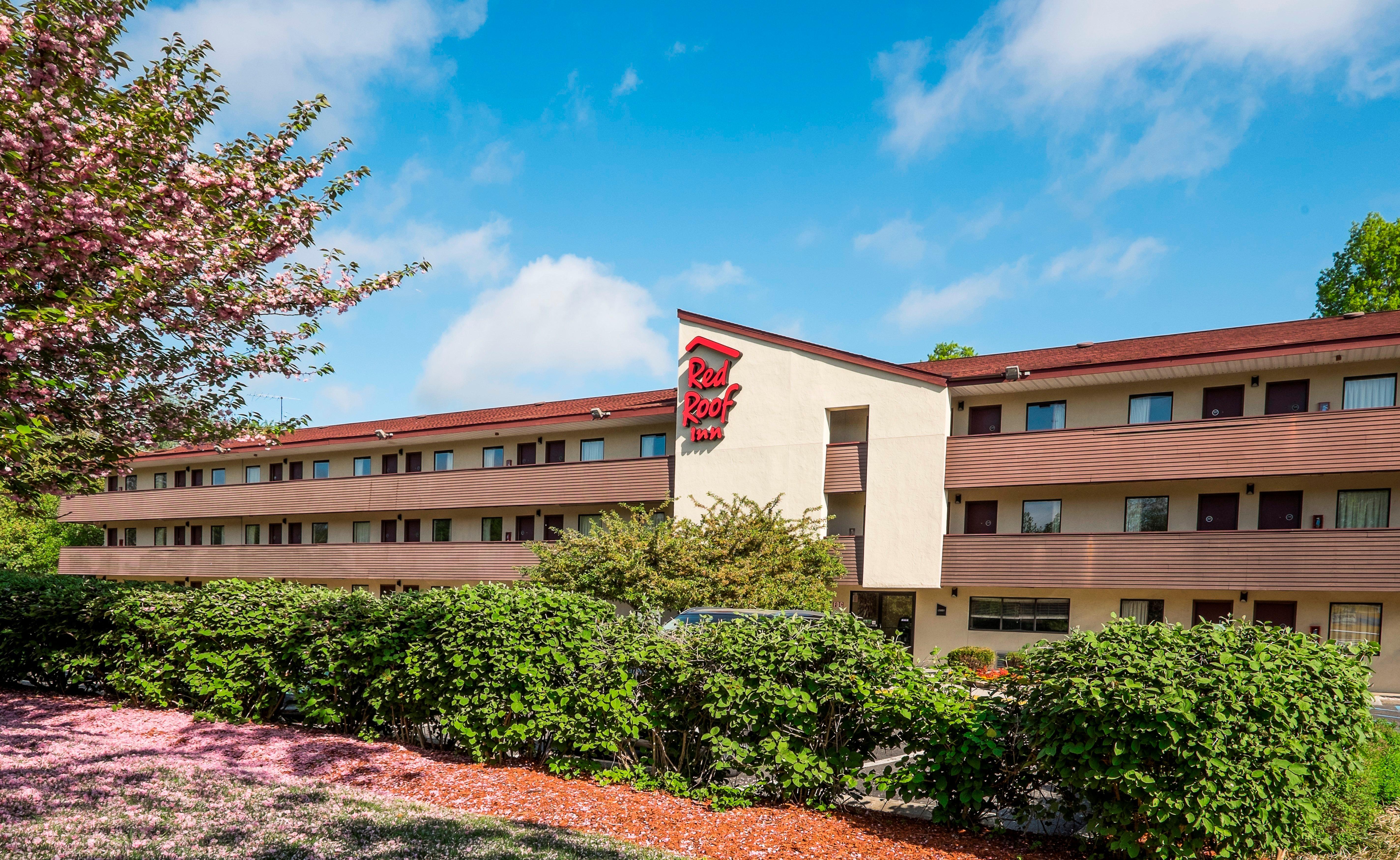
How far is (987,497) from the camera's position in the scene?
26688 mm

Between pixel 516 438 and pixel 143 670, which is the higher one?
pixel 516 438

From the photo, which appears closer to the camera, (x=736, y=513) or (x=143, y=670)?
(x=143, y=670)

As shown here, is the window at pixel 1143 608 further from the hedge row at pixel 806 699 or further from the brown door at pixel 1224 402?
the hedge row at pixel 806 699

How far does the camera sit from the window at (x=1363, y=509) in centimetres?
2202

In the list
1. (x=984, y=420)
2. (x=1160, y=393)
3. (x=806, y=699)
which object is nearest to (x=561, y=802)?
(x=806, y=699)

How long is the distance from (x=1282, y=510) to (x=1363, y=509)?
171 centimetres

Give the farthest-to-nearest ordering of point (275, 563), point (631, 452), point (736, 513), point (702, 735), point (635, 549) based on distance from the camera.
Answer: point (275, 563) < point (631, 452) < point (736, 513) < point (635, 549) < point (702, 735)

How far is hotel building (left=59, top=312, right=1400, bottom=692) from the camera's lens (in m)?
22.1

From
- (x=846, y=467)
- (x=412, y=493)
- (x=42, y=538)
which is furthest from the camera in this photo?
(x=42, y=538)

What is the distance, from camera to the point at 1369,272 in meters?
37.1

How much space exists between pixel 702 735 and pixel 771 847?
5.24 ft

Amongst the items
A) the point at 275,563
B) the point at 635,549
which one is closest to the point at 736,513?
the point at 635,549

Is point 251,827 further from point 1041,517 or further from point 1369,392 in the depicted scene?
point 1369,392

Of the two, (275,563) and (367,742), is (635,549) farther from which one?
(275,563)
